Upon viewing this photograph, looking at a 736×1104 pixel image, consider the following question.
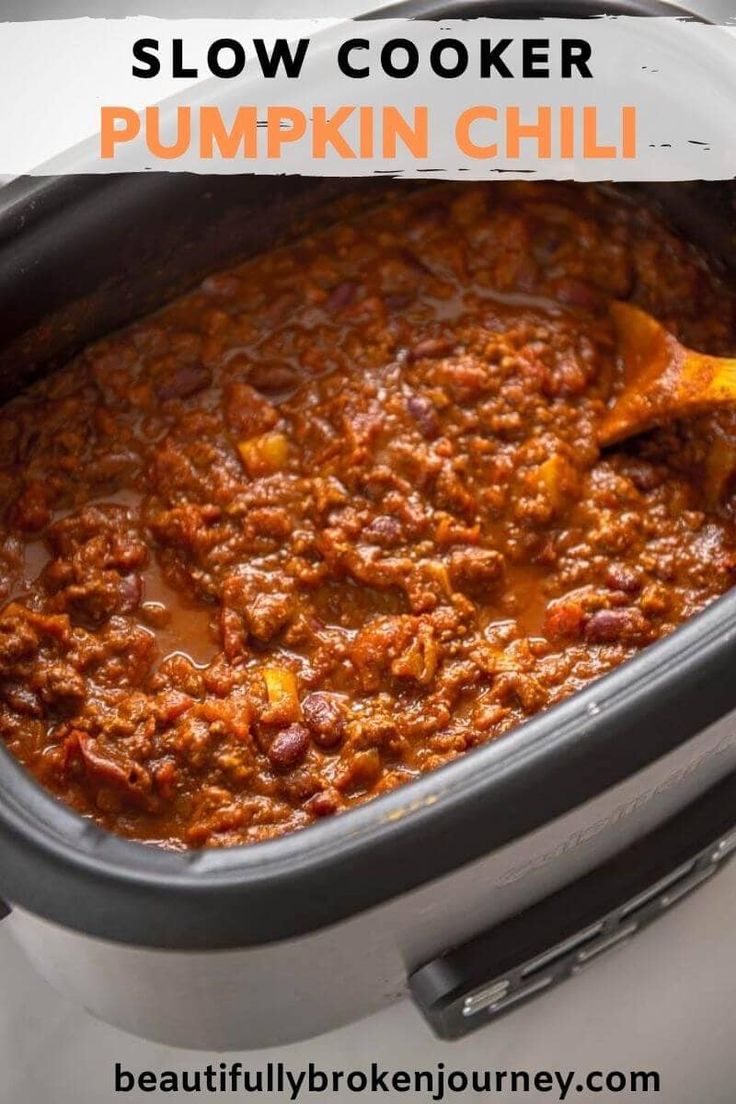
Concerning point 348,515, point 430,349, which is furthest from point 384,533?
point 430,349

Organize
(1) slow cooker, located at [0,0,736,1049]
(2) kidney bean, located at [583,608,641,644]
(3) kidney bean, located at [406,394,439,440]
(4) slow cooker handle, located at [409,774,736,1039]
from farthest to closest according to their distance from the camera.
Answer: (3) kidney bean, located at [406,394,439,440] < (2) kidney bean, located at [583,608,641,644] < (4) slow cooker handle, located at [409,774,736,1039] < (1) slow cooker, located at [0,0,736,1049]

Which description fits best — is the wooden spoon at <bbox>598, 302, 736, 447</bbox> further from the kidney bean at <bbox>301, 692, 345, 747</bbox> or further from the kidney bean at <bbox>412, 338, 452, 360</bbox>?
the kidney bean at <bbox>301, 692, 345, 747</bbox>

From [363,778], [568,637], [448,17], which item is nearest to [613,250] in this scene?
[448,17]

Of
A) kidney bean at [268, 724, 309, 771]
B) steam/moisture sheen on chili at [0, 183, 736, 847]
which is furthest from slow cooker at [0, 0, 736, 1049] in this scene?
kidney bean at [268, 724, 309, 771]

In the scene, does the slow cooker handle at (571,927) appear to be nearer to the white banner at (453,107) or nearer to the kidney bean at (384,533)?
the kidney bean at (384,533)

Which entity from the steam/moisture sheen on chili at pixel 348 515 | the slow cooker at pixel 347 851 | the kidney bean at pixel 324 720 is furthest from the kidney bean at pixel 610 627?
the kidney bean at pixel 324 720

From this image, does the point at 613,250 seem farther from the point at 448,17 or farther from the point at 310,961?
the point at 310,961
